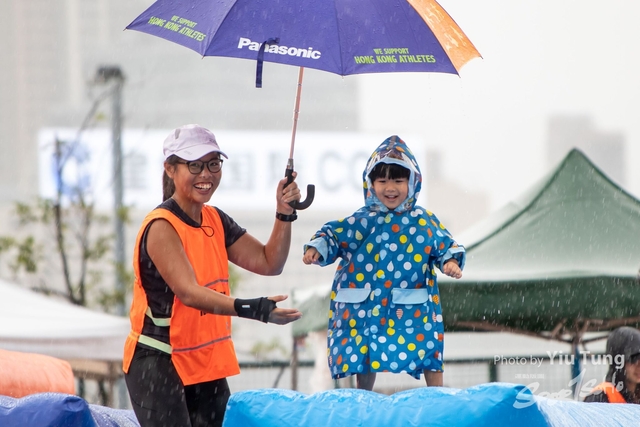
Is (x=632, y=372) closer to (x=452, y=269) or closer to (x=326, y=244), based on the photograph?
(x=452, y=269)

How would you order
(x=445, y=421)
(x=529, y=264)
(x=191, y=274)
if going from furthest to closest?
1. (x=529, y=264)
2. (x=191, y=274)
3. (x=445, y=421)

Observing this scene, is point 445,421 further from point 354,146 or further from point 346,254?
point 354,146

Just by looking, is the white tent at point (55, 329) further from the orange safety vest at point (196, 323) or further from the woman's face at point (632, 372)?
the orange safety vest at point (196, 323)

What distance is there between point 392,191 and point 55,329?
19.2ft

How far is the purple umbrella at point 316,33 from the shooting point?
4.13m

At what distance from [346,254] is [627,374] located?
2.36m

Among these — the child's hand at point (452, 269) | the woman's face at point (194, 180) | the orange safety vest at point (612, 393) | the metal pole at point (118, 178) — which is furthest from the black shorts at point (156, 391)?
the metal pole at point (118, 178)

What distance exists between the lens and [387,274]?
4133 millimetres

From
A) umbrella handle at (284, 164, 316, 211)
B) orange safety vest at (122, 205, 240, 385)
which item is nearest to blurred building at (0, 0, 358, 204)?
umbrella handle at (284, 164, 316, 211)

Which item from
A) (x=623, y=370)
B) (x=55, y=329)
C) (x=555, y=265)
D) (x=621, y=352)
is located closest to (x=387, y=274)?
(x=623, y=370)

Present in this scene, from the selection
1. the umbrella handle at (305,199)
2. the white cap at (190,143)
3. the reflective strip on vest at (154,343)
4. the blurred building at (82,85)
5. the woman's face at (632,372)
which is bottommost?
the woman's face at (632,372)

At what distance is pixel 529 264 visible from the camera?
791 cm

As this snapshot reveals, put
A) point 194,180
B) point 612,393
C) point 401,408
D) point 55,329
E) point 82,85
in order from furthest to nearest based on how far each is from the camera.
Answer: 1. point 82,85
2. point 55,329
3. point 612,393
4. point 194,180
5. point 401,408

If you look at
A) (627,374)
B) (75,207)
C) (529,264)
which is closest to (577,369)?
(529,264)
